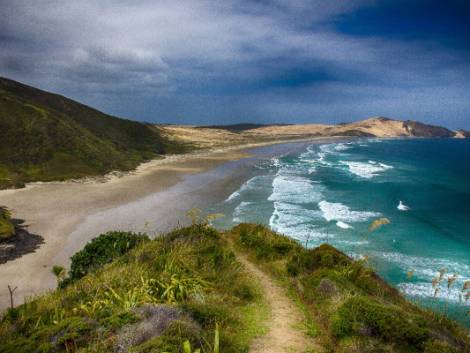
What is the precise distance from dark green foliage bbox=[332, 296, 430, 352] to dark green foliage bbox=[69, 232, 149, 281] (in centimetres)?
963

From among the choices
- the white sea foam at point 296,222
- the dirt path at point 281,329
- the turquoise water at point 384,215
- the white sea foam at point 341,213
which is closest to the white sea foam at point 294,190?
the turquoise water at point 384,215

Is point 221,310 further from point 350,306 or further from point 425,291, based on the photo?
point 425,291

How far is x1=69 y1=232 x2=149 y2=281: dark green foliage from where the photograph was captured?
50.8 ft

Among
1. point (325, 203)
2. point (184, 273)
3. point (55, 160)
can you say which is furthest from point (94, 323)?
point (55, 160)

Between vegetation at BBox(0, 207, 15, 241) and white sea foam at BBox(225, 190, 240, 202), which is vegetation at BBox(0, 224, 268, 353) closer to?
vegetation at BBox(0, 207, 15, 241)

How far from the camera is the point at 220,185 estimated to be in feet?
180

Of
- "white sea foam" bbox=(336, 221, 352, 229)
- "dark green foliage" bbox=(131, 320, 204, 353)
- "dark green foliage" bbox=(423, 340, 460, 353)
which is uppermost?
"dark green foliage" bbox=(131, 320, 204, 353)

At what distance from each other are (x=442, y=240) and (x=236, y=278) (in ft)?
89.8

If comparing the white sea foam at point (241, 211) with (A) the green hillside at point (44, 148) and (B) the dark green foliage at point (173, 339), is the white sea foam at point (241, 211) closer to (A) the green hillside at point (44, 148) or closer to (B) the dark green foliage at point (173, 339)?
(B) the dark green foliage at point (173, 339)

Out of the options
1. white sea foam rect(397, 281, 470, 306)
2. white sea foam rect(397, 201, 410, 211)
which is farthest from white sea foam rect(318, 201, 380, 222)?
white sea foam rect(397, 281, 470, 306)

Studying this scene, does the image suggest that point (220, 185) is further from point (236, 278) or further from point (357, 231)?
point (236, 278)

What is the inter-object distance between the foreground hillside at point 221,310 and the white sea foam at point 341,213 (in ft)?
76.9

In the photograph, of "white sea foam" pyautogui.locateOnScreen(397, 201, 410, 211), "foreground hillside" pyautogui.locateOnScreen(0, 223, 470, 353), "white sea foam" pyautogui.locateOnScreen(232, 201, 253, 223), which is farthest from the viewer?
"white sea foam" pyautogui.locateOnScreen(397, 201, 410, 211)

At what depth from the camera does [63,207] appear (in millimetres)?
40969
